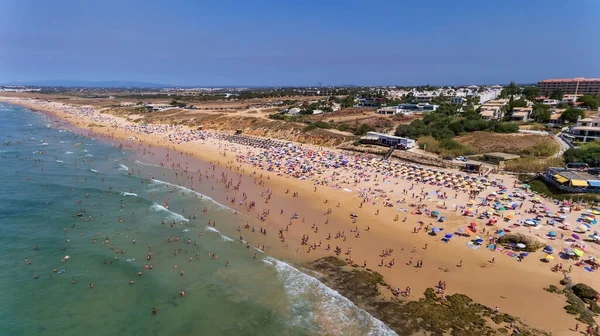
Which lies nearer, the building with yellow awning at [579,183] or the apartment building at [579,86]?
the building with yellow awning at [579,183]

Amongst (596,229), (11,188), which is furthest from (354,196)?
(11,188)

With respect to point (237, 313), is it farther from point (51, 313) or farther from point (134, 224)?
point (134, 224)

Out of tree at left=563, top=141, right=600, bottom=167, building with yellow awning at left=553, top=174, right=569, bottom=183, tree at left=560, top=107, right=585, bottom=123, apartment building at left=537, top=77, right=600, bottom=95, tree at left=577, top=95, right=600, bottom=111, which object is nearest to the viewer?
building with yellow awning at left=553, top=174, right=569, bottom=183

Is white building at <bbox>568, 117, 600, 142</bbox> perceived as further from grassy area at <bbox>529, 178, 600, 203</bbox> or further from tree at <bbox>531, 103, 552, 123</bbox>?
grassy area at <bbox>529, 178, 600, 203</bbox>

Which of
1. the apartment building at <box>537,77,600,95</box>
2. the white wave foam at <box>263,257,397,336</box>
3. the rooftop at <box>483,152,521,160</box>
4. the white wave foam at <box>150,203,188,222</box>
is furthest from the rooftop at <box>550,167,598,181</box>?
the apartment building at <box>537,77,600,95</box>

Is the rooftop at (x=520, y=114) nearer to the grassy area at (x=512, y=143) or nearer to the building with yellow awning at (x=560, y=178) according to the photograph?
the grassy area at (x=512, y=143)

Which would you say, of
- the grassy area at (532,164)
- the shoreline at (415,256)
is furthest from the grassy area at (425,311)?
the grassy area at (532,164)
